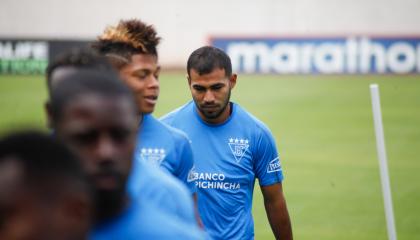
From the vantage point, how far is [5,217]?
258cm

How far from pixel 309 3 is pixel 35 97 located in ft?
41.0

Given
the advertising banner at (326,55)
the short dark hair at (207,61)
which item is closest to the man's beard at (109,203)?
the short dark hair at (207,61)

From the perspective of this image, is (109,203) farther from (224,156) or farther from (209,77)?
(209,77)

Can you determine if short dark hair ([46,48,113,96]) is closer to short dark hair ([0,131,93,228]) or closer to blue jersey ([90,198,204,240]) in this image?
blue jersey ([90,198,204,240])

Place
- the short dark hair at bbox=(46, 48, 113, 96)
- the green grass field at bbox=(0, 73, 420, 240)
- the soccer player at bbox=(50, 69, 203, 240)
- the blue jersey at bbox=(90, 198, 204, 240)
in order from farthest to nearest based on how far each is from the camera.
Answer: the green grass field at bbox=(0, 73, 420, 240) < the short dark hair at bbox=(46, 48, 113, 96) < the blue jersey at bbox=(90, 198, 204, 240) < the soccer player at bbox=(50, 69, 203, 240)

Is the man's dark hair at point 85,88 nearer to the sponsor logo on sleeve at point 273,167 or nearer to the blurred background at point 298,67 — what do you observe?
the sponsor logo on sleeve at point 273,167

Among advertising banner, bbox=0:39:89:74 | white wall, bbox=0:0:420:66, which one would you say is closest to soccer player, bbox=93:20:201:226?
advertising banner, bbox=0:39:89:74

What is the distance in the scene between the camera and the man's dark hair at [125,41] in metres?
5.68

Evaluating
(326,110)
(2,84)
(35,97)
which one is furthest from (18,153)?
(2,84)

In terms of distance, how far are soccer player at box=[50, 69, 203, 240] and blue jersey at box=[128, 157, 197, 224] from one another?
0.51 metres

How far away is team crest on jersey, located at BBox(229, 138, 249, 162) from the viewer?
26.1ft

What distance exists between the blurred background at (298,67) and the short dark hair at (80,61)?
11477 millimetres

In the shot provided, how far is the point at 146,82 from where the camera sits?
5.81 m

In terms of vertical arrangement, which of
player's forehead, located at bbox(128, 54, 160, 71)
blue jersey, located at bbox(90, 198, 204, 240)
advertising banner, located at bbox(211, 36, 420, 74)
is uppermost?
player's forehead, located at bbox(128, 54, 160, 71)
